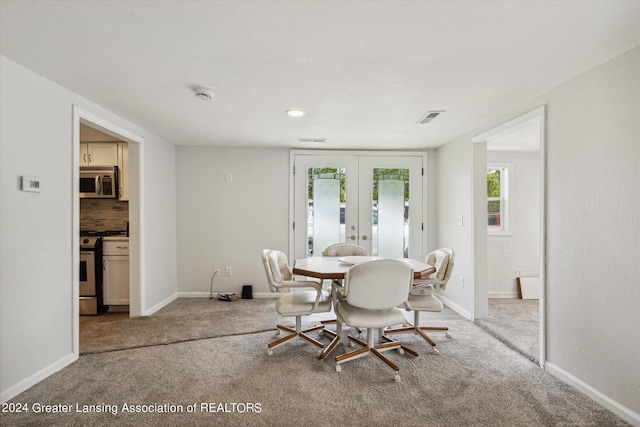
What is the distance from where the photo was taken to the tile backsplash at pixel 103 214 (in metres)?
4.42

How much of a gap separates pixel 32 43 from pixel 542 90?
3.56 metres

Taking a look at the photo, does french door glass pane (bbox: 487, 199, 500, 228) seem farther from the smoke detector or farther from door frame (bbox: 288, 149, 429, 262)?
the smoke detector

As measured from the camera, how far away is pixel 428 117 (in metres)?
3.28

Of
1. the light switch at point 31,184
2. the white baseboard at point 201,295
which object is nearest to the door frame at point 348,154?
the white baseboard at point 201,295

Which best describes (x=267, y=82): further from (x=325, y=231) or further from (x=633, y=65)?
(x=325, y=231)

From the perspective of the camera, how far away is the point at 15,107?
7.09 ft

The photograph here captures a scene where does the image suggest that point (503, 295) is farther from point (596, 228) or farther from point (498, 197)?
point (596, 228)

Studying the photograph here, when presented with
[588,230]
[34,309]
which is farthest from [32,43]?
[588,230]

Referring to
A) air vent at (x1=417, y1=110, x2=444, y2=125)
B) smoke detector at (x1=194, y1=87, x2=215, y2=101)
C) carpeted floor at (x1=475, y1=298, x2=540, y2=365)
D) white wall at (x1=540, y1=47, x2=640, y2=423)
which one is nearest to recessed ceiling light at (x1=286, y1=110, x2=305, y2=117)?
smoke detector at (x1=194, y1=87, x2=215, y2=101)

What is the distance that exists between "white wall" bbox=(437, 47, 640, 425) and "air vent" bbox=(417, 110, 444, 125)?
0.80m

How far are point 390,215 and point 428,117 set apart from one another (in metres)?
1.89

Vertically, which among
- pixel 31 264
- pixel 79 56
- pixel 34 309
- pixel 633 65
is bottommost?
pixel 34 309

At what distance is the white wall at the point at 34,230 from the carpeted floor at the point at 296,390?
0.75ft

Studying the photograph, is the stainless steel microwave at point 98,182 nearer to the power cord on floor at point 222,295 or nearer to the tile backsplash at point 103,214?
the tile backsplash at point 103,214
